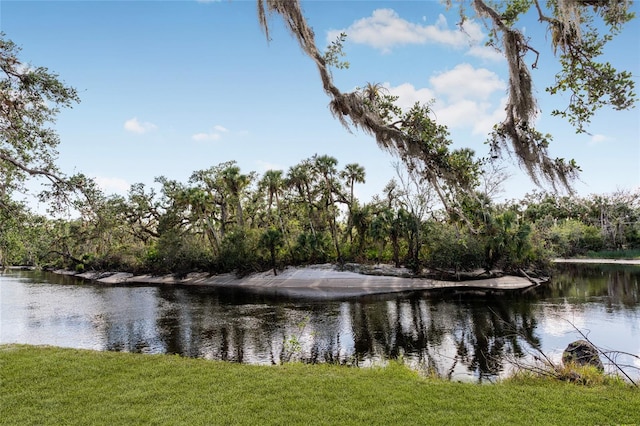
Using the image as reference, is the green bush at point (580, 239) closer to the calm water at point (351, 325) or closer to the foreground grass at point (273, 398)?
the calm water at point (351, 325)

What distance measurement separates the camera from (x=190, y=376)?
26.9 feet

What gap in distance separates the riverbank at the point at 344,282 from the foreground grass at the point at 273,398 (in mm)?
25089

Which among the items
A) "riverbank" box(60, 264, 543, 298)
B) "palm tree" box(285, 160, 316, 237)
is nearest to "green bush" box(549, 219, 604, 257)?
"riverbank" box(60, 264, 543, 298)

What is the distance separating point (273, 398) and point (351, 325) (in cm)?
1460

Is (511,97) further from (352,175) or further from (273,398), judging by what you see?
(352,175)

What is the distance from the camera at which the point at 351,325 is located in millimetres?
21078

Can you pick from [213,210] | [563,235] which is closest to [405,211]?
[213,210]

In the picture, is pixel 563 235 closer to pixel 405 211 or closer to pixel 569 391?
pixel 405 211

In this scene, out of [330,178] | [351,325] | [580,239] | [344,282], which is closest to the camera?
[351,325]

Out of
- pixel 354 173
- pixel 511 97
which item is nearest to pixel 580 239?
pixel 354 173

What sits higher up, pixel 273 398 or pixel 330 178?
pixel 330 178

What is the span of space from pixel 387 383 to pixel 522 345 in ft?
36.0

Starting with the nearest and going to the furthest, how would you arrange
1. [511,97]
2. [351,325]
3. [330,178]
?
[511,97] → [351,325] → [330,178]

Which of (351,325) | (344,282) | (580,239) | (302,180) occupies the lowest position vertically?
(351,325)
